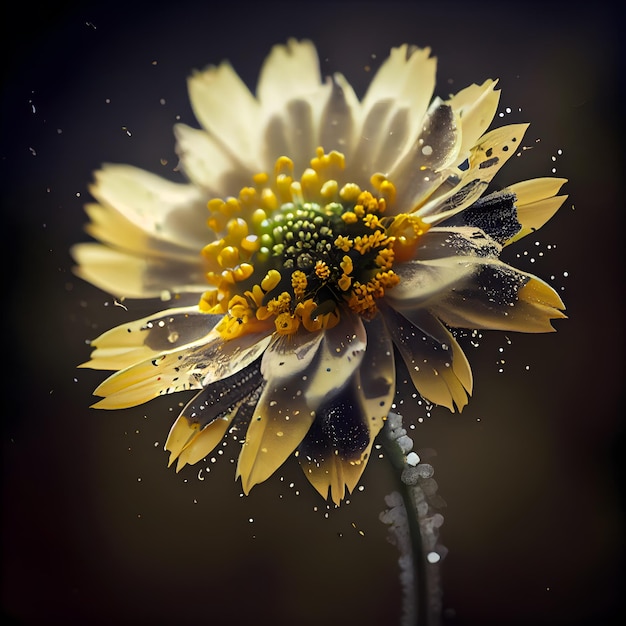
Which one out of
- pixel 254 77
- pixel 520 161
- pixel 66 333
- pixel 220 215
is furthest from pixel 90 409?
pixel 520 161

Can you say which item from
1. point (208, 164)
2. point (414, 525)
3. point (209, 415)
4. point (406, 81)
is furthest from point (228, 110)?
point (414, 525)

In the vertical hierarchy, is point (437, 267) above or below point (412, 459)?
above

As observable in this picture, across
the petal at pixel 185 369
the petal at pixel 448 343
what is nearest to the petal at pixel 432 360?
the petal at pixel 448 343

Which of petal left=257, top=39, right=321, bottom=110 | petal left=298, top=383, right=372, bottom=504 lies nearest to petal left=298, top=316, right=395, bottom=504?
petal left=298, top=383, right=372, bottom=504

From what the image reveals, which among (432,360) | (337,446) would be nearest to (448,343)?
(432,360)

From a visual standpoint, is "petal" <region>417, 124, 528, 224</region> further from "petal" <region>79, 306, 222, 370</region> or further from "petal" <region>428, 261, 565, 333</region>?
"petal" <region>79, 306, 222, 370</region>

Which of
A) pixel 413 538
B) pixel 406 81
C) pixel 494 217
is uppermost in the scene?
pixel 406 81

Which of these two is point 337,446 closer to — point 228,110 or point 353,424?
point 353,424

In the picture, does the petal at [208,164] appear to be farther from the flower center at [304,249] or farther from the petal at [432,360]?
the petal at [432,360]
